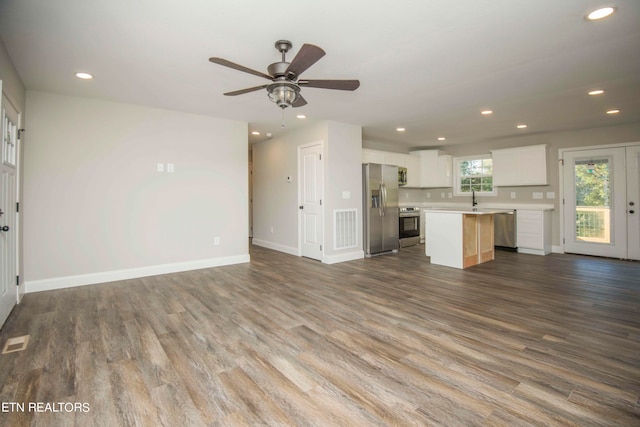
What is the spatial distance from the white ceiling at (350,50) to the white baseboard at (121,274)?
226 cm

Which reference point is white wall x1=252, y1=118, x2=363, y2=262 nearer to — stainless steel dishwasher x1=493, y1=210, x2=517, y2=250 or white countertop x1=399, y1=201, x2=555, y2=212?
white countertop x1=399, y1=201, x2=555, y2=212

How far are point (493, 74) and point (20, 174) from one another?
5.23m

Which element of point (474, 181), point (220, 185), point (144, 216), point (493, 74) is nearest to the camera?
point (493, 74)

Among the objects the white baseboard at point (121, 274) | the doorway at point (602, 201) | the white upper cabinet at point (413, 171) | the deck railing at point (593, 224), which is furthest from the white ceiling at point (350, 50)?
the white upper cabinet at point (413, 171)

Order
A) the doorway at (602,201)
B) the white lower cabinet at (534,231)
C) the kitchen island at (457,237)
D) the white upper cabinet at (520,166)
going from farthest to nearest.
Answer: the white upper cabinet at (520,166) → the white lower cabinet at (534,231) → the doorway at (602,201) → the kitchen island at (457,237)

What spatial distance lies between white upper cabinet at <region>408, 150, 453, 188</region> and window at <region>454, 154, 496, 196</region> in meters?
0.19

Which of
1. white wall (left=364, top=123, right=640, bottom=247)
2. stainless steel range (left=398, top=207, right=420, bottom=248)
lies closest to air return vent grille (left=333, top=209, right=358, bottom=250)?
stainless steel range (left=398, top=207, right=420, bottom=248)

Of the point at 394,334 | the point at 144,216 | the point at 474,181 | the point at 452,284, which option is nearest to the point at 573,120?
the point at 474,181

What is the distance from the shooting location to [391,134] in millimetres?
6387

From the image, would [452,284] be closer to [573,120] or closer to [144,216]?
[573,120]

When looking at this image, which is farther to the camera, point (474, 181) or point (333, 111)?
point (474, 181)

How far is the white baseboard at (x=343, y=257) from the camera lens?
5.29 meters

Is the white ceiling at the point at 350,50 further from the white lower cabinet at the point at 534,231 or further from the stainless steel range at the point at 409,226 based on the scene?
the stainless steel range at the point at 409,226

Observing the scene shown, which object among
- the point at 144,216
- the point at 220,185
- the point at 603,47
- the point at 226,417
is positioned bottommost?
the point at 226,417
